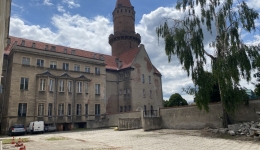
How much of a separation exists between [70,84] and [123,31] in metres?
21.7

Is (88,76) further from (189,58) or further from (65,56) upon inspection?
(189,58)

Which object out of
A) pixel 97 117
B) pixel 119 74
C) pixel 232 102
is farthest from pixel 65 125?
pixel 232 102

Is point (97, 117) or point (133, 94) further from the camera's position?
point (133, 94)

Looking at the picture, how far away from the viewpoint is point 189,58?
18.5 meters

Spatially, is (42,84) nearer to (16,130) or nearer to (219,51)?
(16,130)

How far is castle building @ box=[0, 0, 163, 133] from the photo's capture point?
2948 cm

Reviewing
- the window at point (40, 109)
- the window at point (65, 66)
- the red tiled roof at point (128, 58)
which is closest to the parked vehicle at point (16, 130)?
the window at point (40, 109)

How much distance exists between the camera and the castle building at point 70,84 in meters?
29.5

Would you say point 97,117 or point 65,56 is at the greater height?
point 65,56

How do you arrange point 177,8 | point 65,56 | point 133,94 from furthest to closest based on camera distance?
point 133,94
point 65,56
point 177,8

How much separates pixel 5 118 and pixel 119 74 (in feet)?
73.1

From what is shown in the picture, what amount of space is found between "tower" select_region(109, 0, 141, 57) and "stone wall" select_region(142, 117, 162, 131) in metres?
28.6

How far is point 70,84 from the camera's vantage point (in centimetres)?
3441

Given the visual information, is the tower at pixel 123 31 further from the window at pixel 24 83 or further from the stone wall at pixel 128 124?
the stone wall at pixel 128 124
